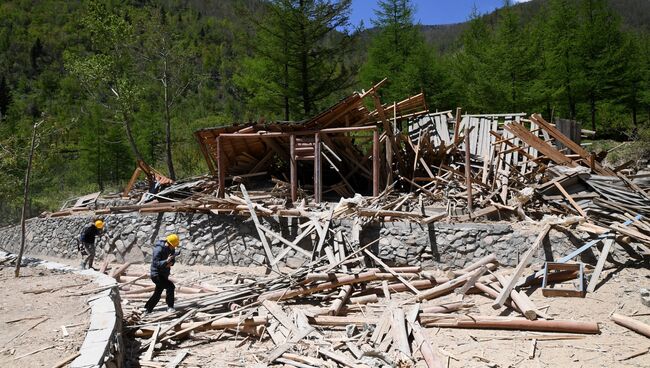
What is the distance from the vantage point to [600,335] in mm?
6398

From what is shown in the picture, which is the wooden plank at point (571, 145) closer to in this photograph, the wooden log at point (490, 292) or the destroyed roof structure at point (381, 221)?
the destroyed roof structure at point (381, 221)

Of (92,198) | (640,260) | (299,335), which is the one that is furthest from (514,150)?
A: (92,198)

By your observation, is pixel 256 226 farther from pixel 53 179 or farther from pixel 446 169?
pixel 53 179

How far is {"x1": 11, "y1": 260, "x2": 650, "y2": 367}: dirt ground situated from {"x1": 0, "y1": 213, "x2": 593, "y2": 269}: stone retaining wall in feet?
5.33

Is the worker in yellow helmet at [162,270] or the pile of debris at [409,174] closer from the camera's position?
the worker in yellow helmet at [162,270]

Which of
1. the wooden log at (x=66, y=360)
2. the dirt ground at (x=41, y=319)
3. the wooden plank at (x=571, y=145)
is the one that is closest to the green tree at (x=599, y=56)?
the wooden plank at (x=571, y=145)

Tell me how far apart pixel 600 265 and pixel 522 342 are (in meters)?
3.09

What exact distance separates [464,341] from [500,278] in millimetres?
2302

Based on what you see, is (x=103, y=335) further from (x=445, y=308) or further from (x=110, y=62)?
(x=110, y=62)

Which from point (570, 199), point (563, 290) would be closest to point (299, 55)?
point (570, 199)

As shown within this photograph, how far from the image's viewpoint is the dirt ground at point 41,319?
17.1 feet

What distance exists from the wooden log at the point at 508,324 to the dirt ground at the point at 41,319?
5198 millimetres

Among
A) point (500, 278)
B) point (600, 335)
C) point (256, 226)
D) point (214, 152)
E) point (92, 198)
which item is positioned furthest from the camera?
point (92, 198)

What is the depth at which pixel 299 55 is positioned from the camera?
2006 cm
